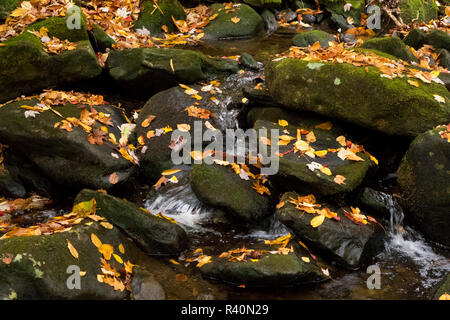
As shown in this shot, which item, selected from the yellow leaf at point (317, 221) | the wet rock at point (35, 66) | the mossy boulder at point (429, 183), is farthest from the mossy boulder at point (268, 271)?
the wet rock at point (35, 66)

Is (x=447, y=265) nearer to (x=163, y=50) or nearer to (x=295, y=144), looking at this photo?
(x=295, y=144)

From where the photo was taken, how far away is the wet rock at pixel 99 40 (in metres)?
7.49

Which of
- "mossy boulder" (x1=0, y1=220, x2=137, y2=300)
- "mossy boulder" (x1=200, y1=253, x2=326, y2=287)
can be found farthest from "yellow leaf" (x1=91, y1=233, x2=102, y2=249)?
"mossy boulder" (x1=200, y1=253, x2=326, y2=287)

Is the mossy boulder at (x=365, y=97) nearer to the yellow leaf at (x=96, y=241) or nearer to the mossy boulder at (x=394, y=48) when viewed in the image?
the mossy boulder at (x=394, y=48)

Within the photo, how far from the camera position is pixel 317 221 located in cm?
439

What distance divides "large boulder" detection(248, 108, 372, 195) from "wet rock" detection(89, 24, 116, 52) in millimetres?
3645

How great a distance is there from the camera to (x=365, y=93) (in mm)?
5066

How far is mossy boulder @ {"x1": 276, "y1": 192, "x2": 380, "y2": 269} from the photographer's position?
14.2ft

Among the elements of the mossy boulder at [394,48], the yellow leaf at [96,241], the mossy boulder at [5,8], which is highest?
the mossy boulder at [5,8]

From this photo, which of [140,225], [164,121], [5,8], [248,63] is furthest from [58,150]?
[5,8]

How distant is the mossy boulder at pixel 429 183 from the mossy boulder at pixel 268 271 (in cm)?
150

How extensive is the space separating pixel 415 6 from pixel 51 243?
33.2ft

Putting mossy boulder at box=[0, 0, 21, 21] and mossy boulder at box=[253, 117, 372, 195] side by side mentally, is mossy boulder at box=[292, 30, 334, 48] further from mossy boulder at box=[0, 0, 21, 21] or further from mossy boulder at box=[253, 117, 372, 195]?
mossy boulder at box=[0, 0, 21, 21]

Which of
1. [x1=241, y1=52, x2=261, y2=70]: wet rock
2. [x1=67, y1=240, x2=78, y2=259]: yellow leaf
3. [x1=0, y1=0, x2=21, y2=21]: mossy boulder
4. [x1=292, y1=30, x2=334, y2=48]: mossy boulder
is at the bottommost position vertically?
[x1=67, y1=240, x2=78, y2=259]: yellow leaf
